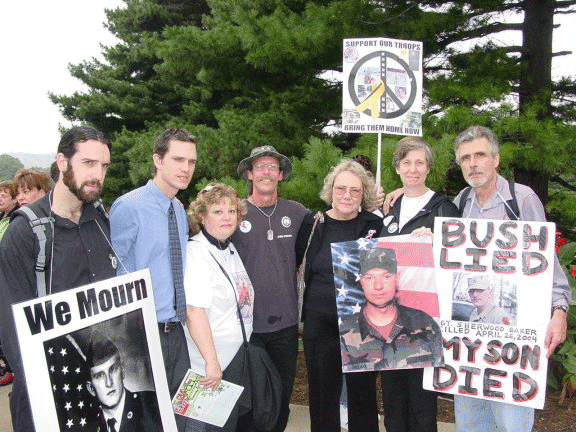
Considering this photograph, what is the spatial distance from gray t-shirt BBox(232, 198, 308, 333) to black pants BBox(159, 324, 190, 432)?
0.58 metres

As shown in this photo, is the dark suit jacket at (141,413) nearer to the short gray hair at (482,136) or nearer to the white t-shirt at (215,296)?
the white t-shirt at (215,296)

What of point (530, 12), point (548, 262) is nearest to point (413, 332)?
point (548, 262)

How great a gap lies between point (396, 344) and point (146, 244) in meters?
1.47

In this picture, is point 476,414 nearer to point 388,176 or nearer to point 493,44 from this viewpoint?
point 388,176

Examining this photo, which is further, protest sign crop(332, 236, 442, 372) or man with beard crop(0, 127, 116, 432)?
protest sign crop(332, 236, 442, 372)

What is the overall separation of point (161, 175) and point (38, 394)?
132 centimetres

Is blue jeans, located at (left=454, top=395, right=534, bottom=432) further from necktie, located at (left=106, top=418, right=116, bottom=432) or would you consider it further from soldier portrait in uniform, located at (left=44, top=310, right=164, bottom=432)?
necktie, located at (left=106, top=418, right=116, bottom=432)

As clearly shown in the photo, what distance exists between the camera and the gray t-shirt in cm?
305

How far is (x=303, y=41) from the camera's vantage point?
17.0ft

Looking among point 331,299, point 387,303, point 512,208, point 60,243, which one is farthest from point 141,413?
point 512,208

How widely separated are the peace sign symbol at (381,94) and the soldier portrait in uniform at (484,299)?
4.99 ft

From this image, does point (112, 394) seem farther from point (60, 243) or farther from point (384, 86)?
point (384, 86)

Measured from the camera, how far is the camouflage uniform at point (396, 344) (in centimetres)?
272

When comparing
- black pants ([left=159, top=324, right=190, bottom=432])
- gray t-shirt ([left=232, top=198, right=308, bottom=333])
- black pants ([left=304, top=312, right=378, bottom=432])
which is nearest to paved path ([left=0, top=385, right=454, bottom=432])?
black pants ([left=304, top=312, right=378, bottom=432])
